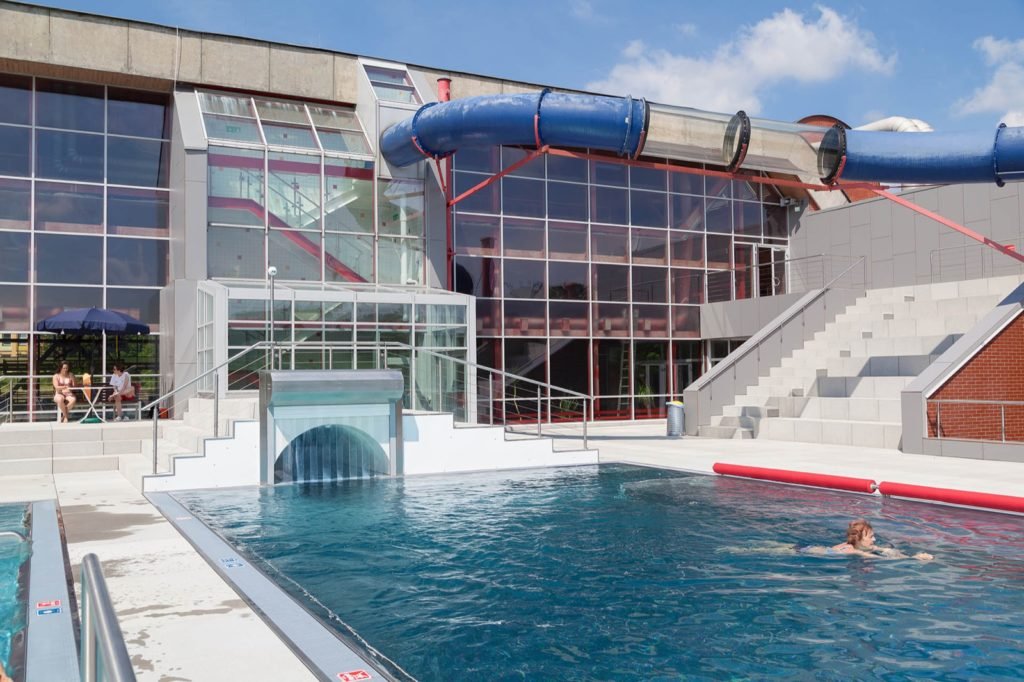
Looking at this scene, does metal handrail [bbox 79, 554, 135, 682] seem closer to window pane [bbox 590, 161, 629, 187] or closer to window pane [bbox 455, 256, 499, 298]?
window pane [bbox 455, 256, 499, 298]

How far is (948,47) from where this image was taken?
64.6 feet

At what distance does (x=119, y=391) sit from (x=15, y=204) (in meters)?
5.94

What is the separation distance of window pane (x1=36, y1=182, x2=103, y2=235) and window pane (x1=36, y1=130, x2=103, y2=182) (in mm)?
302

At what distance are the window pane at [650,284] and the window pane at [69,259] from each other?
15.9 metres

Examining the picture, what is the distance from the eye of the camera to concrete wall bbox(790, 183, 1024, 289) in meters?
25.7

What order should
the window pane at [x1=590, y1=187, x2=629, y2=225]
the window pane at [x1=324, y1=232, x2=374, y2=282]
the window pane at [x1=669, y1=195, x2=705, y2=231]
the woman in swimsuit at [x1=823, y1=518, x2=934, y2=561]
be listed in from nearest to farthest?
1. the woman in swimsuit at [x1=823, y1=518, x2=934, y2=561]
2. the window pane at [x1=324, y1=232, x2=374, y2=282]
3. the window pane at [x1=590, y1=187, x2=629, y2=225]
4. the window pane at [x1=669, y1=195, x2=705, y2=231]

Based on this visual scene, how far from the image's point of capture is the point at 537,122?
63.7 feet

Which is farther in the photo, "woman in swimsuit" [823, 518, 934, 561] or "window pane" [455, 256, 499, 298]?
"window pane" [455, 256, 499, 298]

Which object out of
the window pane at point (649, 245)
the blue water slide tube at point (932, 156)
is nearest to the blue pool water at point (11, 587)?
the blue water slide tube at point (932, 156)

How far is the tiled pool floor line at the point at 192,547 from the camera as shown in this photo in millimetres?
5277

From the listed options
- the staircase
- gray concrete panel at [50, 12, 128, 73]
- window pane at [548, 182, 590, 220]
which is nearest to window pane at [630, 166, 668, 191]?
window pane at [548, 182, 590, 220]

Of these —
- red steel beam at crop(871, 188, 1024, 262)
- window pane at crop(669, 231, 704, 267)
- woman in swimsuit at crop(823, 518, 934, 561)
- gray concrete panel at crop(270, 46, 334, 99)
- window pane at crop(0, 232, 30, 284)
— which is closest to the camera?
woman in swimsuit at crop(823, 518, 934, 561)

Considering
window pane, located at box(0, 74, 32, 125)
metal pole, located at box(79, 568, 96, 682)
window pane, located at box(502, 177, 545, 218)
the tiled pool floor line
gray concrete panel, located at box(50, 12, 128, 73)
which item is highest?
gray concrete panel, located at box(50, 12, 128, 73)

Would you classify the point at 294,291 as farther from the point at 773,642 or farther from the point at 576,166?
the point at 773,642
